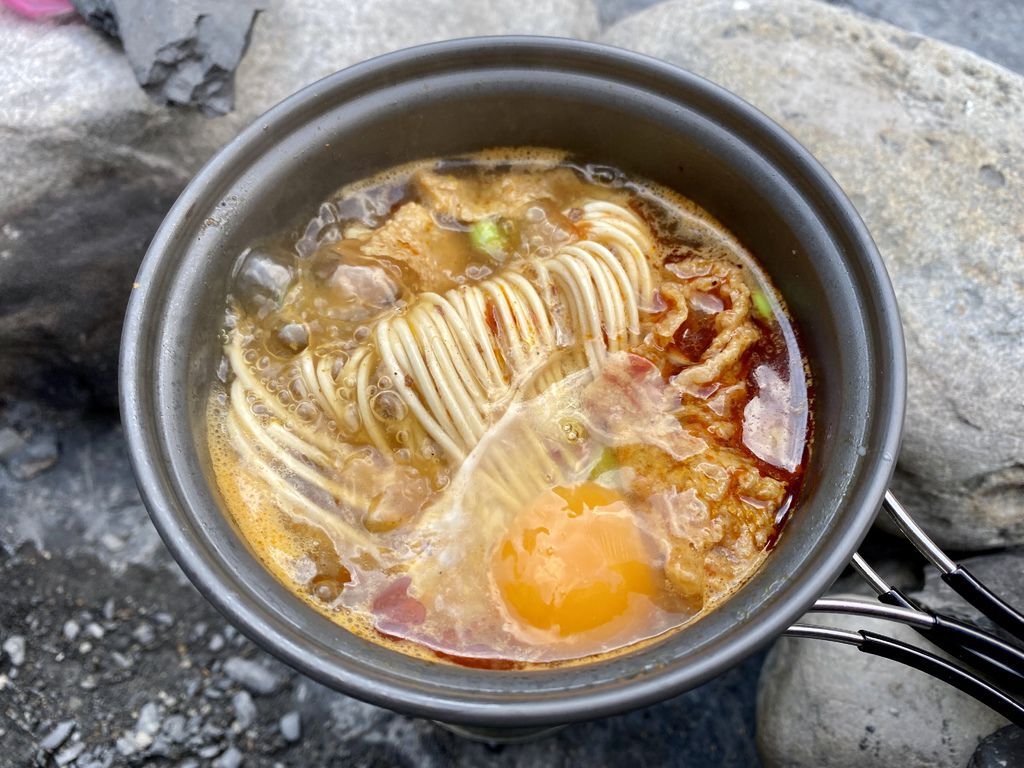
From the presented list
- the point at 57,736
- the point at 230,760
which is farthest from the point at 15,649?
the point at 230,760

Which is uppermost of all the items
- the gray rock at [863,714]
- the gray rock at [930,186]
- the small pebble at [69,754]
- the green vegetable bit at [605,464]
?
the gray rock at [930,186]

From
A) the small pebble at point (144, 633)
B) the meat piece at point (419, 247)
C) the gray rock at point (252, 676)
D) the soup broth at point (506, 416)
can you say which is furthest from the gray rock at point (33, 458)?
the meat piece at point (419, 247)

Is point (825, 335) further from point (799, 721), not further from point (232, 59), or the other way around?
point (232, 59)

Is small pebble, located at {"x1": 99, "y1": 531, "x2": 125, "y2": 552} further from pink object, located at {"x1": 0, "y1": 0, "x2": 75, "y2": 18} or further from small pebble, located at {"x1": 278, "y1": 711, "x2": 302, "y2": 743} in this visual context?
pink object, located at {"x1": 0, "y1": 0, "x2": 75, "y2": 18}

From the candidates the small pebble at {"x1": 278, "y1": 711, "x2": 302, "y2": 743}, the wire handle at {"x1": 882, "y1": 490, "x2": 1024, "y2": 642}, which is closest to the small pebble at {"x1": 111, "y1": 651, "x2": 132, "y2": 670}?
the small pebble at {"x1": 278, "y1": 711, "x2": 302, "y2": 743}

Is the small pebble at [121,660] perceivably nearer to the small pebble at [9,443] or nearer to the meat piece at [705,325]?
the small pebble at [9,443]

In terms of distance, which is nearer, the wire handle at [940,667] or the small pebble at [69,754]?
the wire handle at [940,667]

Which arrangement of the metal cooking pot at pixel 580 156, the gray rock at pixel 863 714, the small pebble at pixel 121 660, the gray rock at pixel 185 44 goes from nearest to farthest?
the metal cooking pot at pixel 580 156, the gray rock at pixel 863 714, the gray rock at pixel 185 44, the small pebble at pixel 121 660
